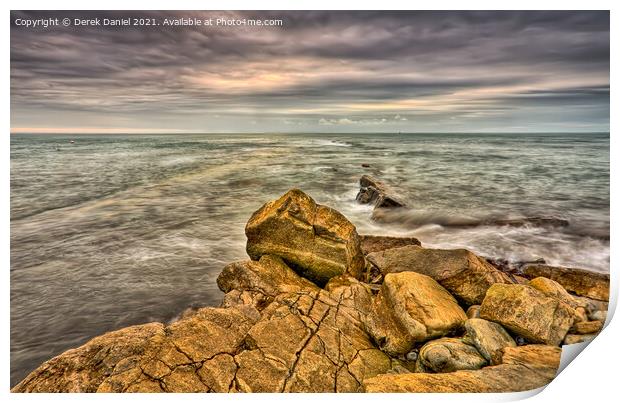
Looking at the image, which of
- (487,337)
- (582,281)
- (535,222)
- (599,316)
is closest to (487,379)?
(487,337)

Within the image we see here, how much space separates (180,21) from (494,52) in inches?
171

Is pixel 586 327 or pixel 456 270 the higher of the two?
pixel 456 270

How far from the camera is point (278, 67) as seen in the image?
6.07 meters

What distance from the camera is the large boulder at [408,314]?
3.79 metres

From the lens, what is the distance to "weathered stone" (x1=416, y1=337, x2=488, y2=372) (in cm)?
346

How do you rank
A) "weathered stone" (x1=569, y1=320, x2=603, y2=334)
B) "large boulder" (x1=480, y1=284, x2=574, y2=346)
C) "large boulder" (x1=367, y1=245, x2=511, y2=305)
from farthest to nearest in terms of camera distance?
"large boulder" (x1=367, y1=245, x2=511, y2=305)
"weathered stone" (x1=569, y1=320, x2=603, y2=334)
"large boulder" (x1=480, y1=284, x2=574, y2=346)

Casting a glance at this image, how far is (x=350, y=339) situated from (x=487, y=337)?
1.32 meters

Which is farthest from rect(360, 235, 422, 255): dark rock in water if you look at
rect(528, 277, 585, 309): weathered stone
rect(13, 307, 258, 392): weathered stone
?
rect(13, 307, 258, 392): weathered stone

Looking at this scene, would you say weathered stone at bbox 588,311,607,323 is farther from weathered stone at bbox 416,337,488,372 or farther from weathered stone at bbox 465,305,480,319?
weathered stone at bbox 416,337,488,372

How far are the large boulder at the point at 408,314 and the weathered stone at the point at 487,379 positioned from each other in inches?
20.1

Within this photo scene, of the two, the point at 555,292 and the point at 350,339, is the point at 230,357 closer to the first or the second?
the point at 350,339

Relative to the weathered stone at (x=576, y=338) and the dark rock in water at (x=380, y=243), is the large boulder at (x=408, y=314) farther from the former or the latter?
the dark rock in water at (x=380, y=243)

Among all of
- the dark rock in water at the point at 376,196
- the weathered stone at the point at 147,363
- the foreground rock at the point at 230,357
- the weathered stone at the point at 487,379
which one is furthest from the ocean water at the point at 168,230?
the weathered stone at the point at 487,379

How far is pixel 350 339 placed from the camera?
3.77 m
